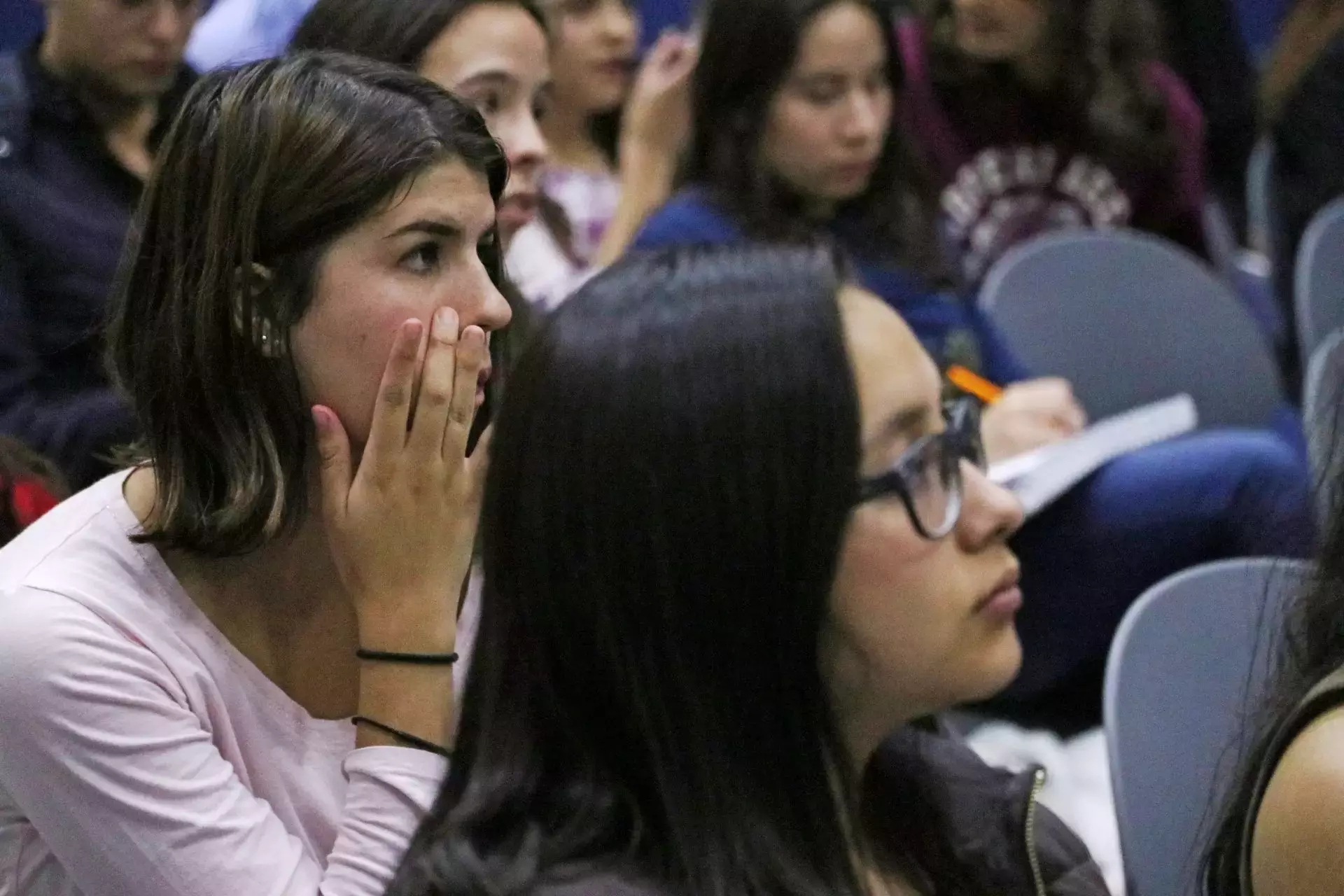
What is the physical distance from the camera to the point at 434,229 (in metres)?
1.10

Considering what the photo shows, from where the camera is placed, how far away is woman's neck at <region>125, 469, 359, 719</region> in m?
1.08

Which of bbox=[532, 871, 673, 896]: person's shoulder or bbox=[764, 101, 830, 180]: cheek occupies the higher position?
bbox=[764, 101, 830, 180]: cheek

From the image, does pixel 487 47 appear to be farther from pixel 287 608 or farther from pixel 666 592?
pixel 666 592

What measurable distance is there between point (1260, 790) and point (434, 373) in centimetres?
57

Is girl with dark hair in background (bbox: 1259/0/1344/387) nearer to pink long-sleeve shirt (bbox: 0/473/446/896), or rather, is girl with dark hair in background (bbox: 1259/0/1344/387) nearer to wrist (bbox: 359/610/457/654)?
wrist (bbox: 359/610/457/654)

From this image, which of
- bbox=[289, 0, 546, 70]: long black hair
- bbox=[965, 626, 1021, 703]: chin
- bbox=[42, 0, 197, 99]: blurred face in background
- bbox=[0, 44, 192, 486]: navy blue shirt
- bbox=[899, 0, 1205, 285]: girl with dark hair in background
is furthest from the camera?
bbox=[899, 0, 1205, 285]: girl with dark hair in background

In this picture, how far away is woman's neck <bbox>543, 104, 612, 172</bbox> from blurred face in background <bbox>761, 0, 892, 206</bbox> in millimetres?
580

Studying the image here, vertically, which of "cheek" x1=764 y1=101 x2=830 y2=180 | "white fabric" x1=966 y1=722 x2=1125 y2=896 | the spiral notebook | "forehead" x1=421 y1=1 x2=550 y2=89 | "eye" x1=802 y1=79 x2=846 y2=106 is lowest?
"white fabric" x1=966 y1=722 x2=1125 y2=896

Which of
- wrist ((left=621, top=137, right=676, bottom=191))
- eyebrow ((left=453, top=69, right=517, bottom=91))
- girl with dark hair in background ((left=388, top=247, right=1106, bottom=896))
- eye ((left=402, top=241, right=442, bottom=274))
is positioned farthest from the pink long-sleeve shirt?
wrist ((left=621, top=137, right=676, bottom=191))

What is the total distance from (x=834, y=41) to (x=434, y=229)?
4.02 ft

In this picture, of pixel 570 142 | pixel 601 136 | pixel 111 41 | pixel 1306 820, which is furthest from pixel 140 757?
pixel 601 136

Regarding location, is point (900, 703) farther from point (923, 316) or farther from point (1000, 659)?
point (923, 316)

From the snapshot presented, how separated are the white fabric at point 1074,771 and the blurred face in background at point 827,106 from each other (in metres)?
0.80

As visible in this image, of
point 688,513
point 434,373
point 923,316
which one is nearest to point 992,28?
point 923,316
